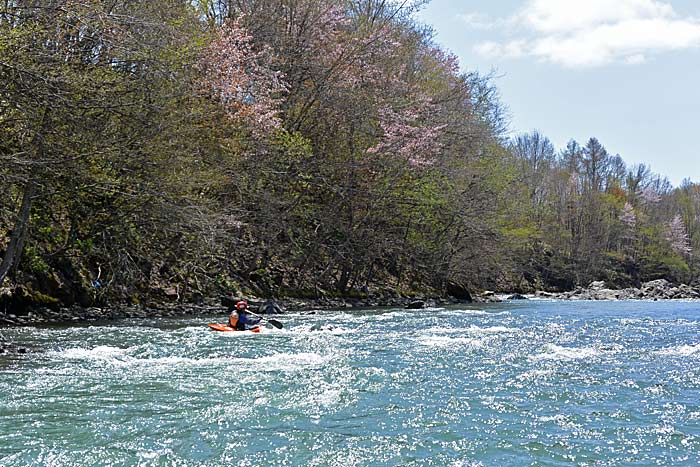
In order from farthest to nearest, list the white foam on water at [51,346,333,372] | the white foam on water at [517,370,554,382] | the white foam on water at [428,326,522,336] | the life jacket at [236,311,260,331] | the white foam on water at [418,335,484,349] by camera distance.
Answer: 1. the white foam on water at [428,326,522,336]
2. the life jacket at [236,311,260,331]
3. the white foam on water at [418,335,484,349]
4. the white foam on water at [51,346,333,372]
5. the white foam on water at [517,370,554,382]

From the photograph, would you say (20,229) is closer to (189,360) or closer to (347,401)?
(189,360)

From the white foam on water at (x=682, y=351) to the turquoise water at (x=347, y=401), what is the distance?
114 millimetres

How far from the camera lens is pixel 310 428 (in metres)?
6.75

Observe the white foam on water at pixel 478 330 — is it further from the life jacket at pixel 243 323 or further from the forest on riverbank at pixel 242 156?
the forest on riverbank at pixel 242 156

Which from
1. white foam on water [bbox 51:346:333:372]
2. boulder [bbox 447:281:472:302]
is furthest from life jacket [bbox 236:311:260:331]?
boulder [bbox 447:281:472:302]

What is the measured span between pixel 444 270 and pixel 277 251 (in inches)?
359

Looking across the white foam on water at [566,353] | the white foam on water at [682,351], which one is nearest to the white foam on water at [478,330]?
the white foam on water at [566,353]

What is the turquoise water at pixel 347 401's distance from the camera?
599cm

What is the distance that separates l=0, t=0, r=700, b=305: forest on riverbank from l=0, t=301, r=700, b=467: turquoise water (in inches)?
144

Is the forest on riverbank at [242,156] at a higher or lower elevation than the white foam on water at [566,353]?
higher

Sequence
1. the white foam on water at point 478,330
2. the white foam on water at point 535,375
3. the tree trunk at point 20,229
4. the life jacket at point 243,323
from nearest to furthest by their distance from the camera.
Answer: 1. the white foam on water at point 535,375
2. the tree trunk at point 20,229
3. the life jacket at point 243,323
4. the white foam on water at point 478,330

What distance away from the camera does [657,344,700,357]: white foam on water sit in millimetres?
11711

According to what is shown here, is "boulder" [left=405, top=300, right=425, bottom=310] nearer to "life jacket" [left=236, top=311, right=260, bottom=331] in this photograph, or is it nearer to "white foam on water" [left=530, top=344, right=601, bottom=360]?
"life jacket" [left=236, top=311, right=260, bottom=331]

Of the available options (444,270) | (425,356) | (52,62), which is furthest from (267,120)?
(444,270)
